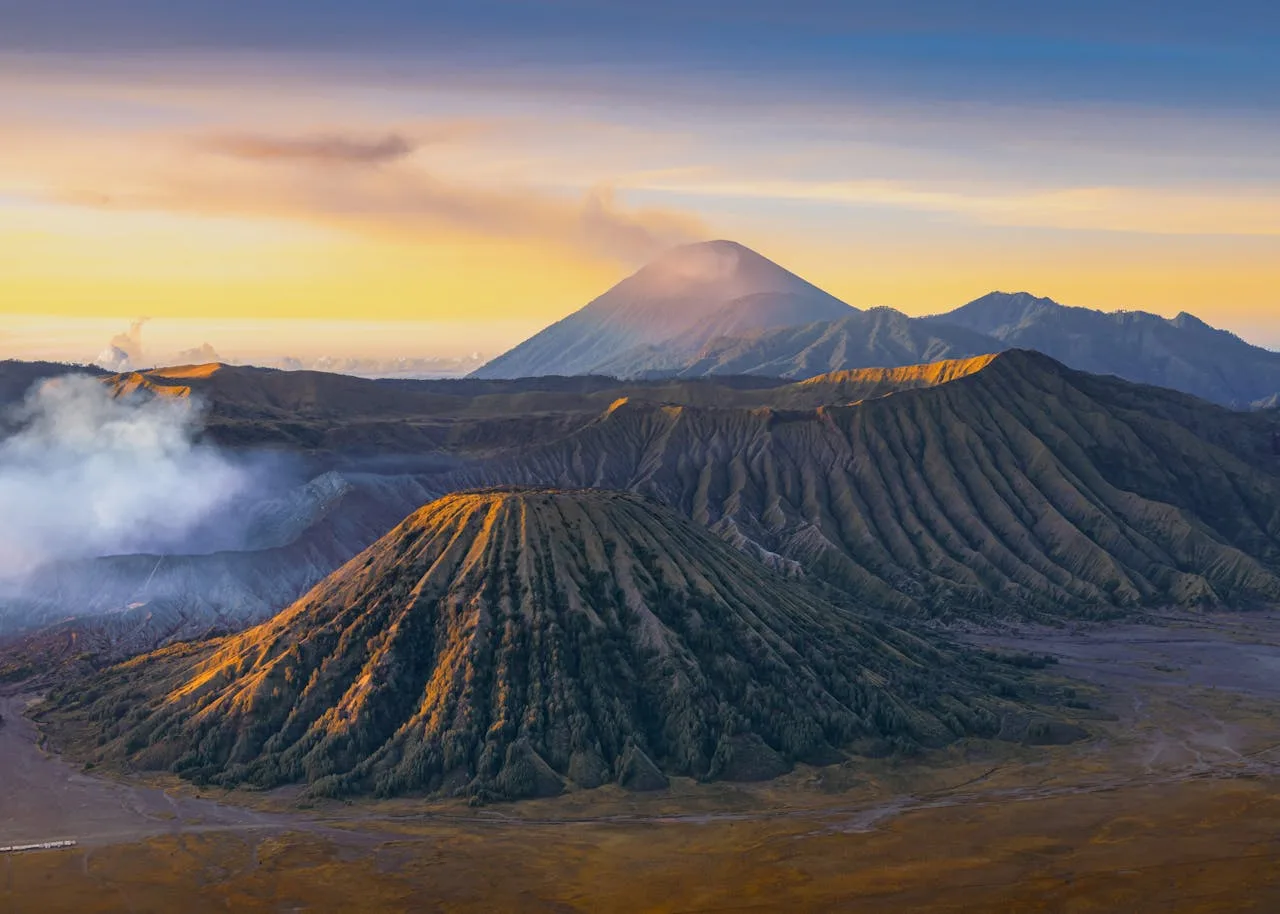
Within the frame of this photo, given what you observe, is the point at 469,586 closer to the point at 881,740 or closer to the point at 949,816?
the point at 881,740

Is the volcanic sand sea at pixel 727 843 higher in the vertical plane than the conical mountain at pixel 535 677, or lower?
lower

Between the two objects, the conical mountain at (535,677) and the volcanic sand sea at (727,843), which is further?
the conical mountain at (535,677)

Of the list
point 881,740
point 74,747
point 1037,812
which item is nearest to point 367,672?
point 74,747

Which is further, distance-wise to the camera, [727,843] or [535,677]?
[535,677]

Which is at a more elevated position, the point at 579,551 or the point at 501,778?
the point at 579,551

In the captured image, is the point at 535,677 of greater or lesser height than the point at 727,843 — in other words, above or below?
above
